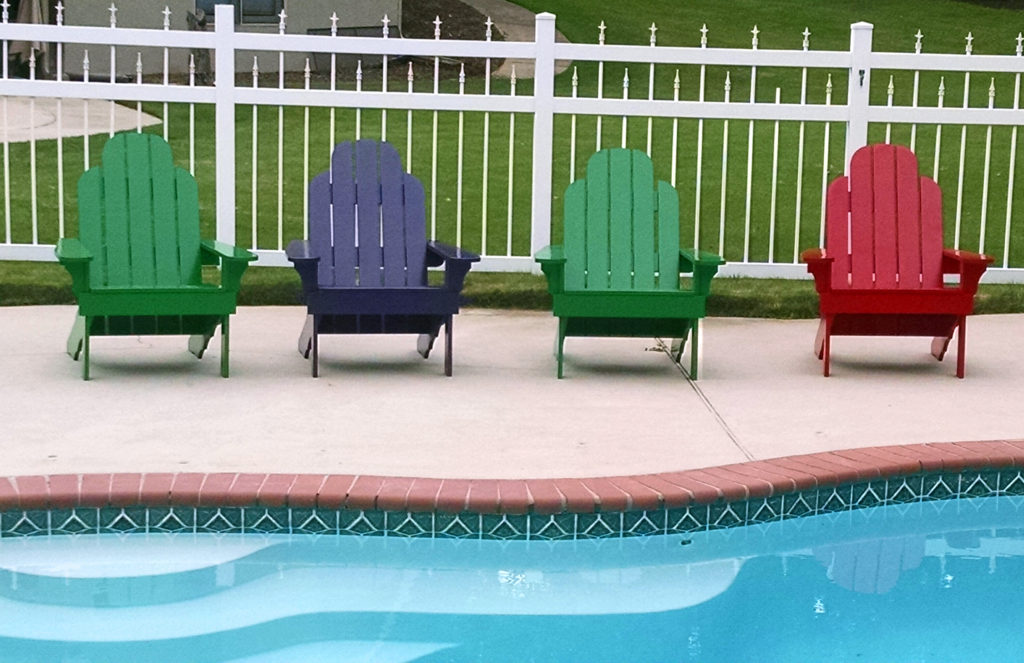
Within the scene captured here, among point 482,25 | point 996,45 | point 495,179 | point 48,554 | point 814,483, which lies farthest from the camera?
point 996,45

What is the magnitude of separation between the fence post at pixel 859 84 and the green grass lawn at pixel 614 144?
307mm

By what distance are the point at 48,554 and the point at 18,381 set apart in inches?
77.0

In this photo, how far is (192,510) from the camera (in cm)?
506

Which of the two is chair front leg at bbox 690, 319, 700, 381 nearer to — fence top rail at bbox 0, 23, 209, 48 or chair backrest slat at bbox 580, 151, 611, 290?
chair backrest slat at bbox 580, 151, 611, 290

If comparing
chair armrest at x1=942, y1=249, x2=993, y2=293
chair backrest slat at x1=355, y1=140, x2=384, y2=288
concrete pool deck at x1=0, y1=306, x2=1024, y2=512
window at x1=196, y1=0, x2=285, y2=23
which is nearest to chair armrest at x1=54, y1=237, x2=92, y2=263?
concrete pool deck at x1=0, y1=306, x2=1024, y2=512

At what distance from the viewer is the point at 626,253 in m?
7.48

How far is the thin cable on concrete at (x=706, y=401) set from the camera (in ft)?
19.3

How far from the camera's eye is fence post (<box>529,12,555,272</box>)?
8.96m

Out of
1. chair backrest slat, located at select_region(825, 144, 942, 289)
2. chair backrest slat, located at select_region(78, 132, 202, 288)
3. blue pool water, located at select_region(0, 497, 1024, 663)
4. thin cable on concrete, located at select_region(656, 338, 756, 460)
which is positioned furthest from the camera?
chair backrest slat, located at select_region(825, 144, 942, 289)

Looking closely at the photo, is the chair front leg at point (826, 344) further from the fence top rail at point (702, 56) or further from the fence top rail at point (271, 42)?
the fence top rail at point (271, 42)

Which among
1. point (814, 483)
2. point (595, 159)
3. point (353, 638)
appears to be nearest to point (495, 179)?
point (595, 159)

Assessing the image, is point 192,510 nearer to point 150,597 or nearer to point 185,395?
point 150,597

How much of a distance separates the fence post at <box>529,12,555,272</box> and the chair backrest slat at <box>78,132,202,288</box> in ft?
7.77

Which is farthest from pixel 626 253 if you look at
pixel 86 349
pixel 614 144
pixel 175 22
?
pixel 175 22
